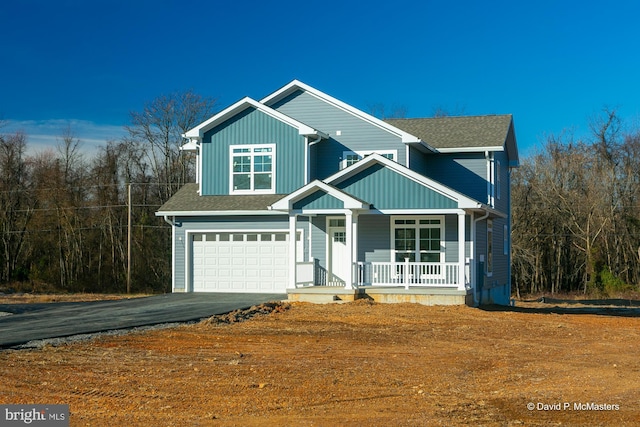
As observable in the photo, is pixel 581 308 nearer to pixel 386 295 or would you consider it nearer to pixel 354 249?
pixel 386 295

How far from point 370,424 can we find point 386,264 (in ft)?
47.5

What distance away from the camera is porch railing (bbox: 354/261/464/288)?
73.2ft

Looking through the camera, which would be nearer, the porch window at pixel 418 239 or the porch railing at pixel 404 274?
the porch railing at pixel 404 274

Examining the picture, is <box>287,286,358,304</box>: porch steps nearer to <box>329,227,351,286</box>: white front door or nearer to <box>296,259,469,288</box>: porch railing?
<box>296,259,469,288</box>: porch railing

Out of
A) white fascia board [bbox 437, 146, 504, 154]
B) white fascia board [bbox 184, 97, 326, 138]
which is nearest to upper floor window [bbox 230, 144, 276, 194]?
white fascia board [bbox 184, 97, 326, 138]

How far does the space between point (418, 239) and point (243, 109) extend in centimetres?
735

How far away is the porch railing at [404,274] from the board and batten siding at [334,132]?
3.83 meters

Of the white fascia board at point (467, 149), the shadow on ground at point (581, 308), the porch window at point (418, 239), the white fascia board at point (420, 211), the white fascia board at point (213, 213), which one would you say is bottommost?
the shadow on ground at point (581, 308)

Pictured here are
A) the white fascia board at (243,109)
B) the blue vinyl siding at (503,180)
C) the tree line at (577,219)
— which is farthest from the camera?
the tree line at (577,219)

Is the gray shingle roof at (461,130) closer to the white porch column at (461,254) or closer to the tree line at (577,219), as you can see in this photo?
the white porch column at (461,254)

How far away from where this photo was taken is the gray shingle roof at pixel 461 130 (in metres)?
25.8

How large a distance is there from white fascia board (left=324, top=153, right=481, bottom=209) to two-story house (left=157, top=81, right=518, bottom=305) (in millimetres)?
101

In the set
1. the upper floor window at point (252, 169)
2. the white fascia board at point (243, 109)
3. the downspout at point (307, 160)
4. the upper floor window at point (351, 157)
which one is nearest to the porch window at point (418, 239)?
the upper floor window at point (351, 157)

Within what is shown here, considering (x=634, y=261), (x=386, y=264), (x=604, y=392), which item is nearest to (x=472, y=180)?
(x=386, y=264)
